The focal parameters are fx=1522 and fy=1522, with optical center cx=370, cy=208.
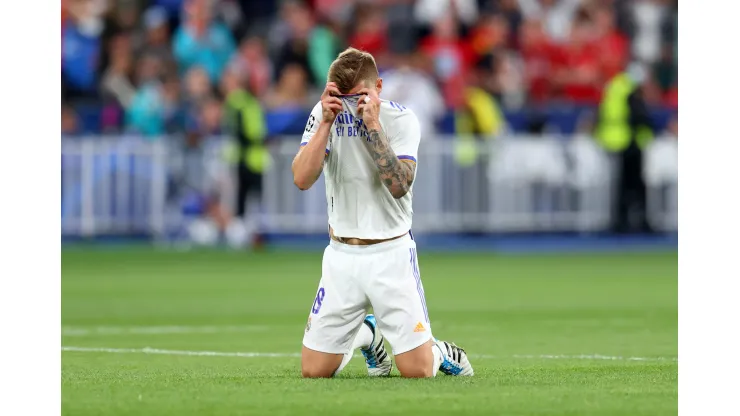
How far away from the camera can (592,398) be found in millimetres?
7527

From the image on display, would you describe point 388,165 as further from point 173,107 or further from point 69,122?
point 173,107

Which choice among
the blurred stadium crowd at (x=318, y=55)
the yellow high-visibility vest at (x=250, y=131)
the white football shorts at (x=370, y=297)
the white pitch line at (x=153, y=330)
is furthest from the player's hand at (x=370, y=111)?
the blurred stadium crowd at (x=318, y=55)

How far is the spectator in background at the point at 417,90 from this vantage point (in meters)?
25.0

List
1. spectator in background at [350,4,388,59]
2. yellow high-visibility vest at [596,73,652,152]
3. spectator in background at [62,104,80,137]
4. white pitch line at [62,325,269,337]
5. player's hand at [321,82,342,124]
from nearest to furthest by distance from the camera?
player's hand at [321,82,342,124]
white pitch line at [62,325,269,337]
spectator in background at [62,104,80,137]
yellow high-visibility vest at [596,73,652,152]
spectator in background at [350,4,388,59]

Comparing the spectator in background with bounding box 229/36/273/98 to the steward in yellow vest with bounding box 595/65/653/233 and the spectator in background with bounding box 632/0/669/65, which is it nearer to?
the steward in yellow vest with bounding box 595/65/653/233

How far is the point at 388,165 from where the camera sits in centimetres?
829

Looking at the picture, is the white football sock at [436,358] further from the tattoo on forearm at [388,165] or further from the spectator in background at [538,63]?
the spectator in background at [538,63]

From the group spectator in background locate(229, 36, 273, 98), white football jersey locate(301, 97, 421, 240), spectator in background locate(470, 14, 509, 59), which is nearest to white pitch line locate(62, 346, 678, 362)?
white football jersey locate(301, 97, 421, 240)

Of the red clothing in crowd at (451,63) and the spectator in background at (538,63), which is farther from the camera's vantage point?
the spectator in background at (538,63)

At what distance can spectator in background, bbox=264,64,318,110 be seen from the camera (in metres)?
25.3

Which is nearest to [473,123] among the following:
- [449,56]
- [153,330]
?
[449,56]

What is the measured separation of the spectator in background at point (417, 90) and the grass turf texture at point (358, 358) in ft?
11.9
